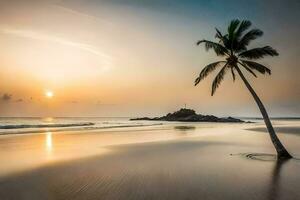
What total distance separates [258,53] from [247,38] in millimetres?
1261

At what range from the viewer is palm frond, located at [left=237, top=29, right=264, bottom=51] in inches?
772

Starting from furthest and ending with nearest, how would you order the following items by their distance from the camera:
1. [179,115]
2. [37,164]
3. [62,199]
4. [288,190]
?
[179,115] < [37,164] < [288,190] < [62,199]

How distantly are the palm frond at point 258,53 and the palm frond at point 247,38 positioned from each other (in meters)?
0.42

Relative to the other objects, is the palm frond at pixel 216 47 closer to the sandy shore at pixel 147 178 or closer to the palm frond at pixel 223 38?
the palm frond at pixel 223 38

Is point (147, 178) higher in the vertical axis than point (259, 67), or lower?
lower

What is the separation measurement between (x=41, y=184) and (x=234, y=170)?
7.96 m

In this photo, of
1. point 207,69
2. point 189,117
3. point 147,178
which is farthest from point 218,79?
point 189,117

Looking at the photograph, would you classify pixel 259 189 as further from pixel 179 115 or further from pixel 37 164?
pixel 179 115

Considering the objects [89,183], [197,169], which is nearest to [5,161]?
[89,183]

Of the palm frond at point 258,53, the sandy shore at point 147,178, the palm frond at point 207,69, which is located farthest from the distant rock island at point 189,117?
the sandy shore at point 147,178

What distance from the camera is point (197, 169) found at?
517 inches

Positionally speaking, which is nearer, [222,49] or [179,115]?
[222,49]

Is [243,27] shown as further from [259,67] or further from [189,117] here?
[189,117]

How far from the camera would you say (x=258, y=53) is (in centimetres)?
1936
